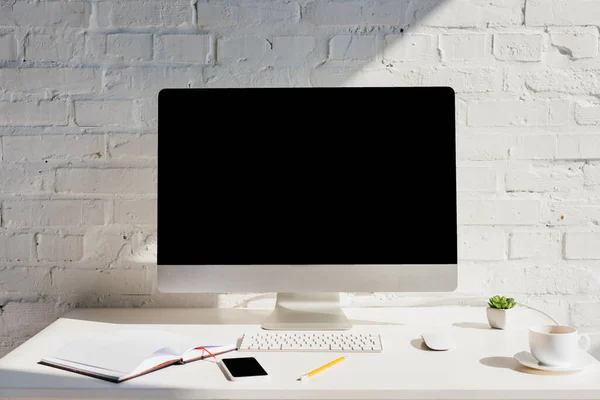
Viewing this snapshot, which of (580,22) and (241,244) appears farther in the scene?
(580,22)

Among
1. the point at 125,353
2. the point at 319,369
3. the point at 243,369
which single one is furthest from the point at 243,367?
the point at 125,353

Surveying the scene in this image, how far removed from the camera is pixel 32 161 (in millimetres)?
1640

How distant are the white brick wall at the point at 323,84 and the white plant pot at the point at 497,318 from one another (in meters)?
0.26

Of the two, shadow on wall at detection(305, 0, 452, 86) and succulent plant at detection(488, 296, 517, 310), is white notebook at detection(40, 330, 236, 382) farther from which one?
shadow on wall at detection(305, 0, 452, 86)

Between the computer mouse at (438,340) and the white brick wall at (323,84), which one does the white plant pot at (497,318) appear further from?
the white brick wall at (323,84)

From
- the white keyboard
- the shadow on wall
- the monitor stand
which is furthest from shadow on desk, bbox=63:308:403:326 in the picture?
the shadow on wall

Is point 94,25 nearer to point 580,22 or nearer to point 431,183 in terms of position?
point 431,183

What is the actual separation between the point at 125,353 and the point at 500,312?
85 cm

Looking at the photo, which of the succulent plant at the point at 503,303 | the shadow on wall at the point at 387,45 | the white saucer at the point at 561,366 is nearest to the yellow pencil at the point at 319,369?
the white saucer at the point at 561,366

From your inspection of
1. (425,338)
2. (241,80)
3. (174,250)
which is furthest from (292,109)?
(425,338)

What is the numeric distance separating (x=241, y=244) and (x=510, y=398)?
658 millimetres

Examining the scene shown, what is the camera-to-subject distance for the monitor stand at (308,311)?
1.38m

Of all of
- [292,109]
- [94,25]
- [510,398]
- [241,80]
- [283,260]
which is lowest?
[510,398]

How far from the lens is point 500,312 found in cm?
138
